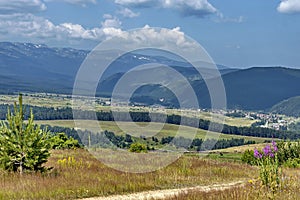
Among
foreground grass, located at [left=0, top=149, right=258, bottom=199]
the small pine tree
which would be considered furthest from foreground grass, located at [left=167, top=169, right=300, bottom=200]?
the small pine tree

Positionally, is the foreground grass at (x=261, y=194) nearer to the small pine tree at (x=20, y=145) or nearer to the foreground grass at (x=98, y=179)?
the foreground grass at (x=98, y=179)

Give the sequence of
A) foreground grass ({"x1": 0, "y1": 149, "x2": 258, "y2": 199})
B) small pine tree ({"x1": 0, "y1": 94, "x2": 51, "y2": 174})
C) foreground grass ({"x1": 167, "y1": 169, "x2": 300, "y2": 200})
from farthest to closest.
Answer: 1. small pine tree ({"x1": 0, "y1": 94, "x2": 51, "y2": 174})
2. foreground grass ({"x1": 0, "y1": 149, "x2": 258, "y2": 199})
3. foreground grass ({"x1": 167, "y1": 169, "x2": 300, "y2": 200})

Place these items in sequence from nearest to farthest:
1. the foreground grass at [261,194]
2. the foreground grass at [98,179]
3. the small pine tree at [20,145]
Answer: the foreground grass at [261,194]
the foreground grass at [98,179]
the small pine tree at [20,145]

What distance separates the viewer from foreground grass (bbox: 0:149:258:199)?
14500 mm

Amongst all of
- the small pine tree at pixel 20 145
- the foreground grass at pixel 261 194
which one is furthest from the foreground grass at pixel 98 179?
the foreground grass at pixel 261 194

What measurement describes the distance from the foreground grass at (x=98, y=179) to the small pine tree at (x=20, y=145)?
23.2 inches

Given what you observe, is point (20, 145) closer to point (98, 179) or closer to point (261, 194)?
point (98, 179)

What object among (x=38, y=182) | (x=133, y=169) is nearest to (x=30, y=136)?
(x=38, y=182)

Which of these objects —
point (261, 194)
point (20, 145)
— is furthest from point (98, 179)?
point (261, 194)

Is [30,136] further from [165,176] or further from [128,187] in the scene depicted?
[165,176]

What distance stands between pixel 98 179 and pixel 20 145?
3356 mm

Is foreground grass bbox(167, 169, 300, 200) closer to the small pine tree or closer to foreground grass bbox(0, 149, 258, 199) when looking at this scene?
foreground grass bbox(0, 149, 258, 199)

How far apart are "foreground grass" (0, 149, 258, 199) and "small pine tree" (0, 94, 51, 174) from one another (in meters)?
0.59

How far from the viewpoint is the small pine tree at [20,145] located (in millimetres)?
16953
